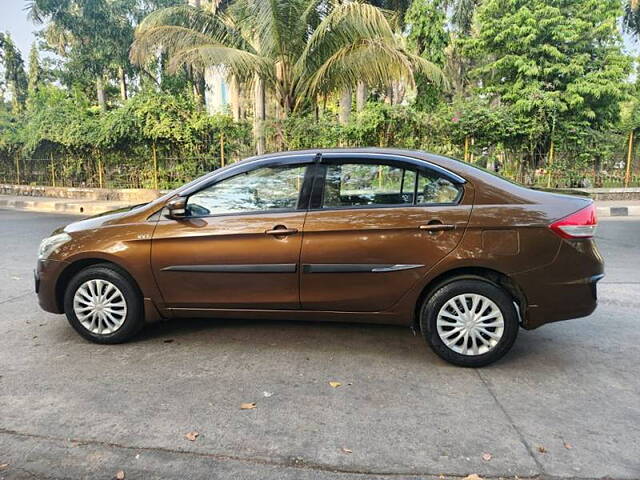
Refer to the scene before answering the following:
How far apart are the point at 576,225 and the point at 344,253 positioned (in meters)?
1.65

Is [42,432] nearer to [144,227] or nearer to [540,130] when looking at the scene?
[144,227]

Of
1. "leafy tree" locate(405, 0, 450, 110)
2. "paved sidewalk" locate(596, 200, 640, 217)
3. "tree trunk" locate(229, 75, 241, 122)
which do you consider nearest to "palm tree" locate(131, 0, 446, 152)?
"tree trunk" locate(229, 75, 241, 122)

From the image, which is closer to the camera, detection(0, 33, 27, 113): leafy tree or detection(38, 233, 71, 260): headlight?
detection(38, 233, 71, 260): headlight

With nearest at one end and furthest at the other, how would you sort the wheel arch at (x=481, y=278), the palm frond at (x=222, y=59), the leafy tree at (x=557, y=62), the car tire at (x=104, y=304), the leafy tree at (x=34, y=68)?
the wheel arch at (x=481, y=278), the car tire at (x=104, y=304), the palm frond at (x=222, y=59), the leafy tree at (x=557, y=62), the leafy tree at (x=34, y=68)

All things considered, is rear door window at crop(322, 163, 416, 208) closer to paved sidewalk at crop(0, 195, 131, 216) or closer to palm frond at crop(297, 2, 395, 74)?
palm frond at crop(297, 2, 395, 74)

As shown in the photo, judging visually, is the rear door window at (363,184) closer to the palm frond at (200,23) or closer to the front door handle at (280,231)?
the front door handle at (280,231)

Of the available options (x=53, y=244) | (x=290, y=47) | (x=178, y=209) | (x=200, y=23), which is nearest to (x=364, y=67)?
(x=290, y=47)

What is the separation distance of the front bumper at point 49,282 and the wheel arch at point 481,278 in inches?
116

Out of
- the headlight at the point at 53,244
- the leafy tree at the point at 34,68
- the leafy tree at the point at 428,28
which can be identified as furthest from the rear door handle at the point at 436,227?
the leafy tree at the point at 34,68

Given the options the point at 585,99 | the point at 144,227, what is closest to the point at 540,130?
the point at 585,99

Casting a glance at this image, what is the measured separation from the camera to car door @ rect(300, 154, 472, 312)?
12.0ft

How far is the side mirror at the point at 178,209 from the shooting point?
155 inches

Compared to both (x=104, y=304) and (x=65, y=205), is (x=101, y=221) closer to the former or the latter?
(x=104, y=304)

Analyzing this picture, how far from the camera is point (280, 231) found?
3.77m
